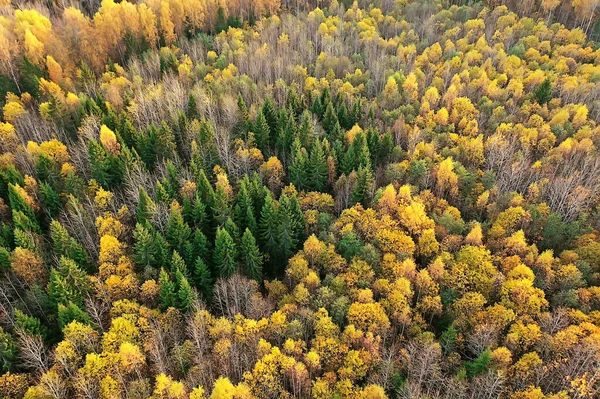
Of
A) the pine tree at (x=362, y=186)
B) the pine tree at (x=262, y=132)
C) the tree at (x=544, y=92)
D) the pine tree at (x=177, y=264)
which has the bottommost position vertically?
the pine tree at (x=177, y=264)

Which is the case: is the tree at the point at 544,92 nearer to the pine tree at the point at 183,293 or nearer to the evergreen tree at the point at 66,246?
the pine tree at the point at 183,293

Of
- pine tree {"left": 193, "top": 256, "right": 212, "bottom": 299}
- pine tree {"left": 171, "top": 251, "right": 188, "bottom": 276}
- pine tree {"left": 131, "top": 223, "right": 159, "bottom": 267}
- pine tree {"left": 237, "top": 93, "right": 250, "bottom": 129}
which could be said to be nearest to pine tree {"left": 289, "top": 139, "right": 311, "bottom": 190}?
pine tree {"left": 237, "top": 93, "right": 250, "bottom": 129}

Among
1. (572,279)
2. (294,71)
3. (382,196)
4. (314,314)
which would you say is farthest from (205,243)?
(294,71)

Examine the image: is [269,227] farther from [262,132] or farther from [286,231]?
[262,132]

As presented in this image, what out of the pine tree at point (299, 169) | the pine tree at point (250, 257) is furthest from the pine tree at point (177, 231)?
the pine tree at point (299, 169)

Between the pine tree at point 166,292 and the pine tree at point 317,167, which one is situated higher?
the pine tree at point 317,167

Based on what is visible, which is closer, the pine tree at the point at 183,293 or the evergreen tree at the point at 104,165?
the pine tree at the point at 183,293
